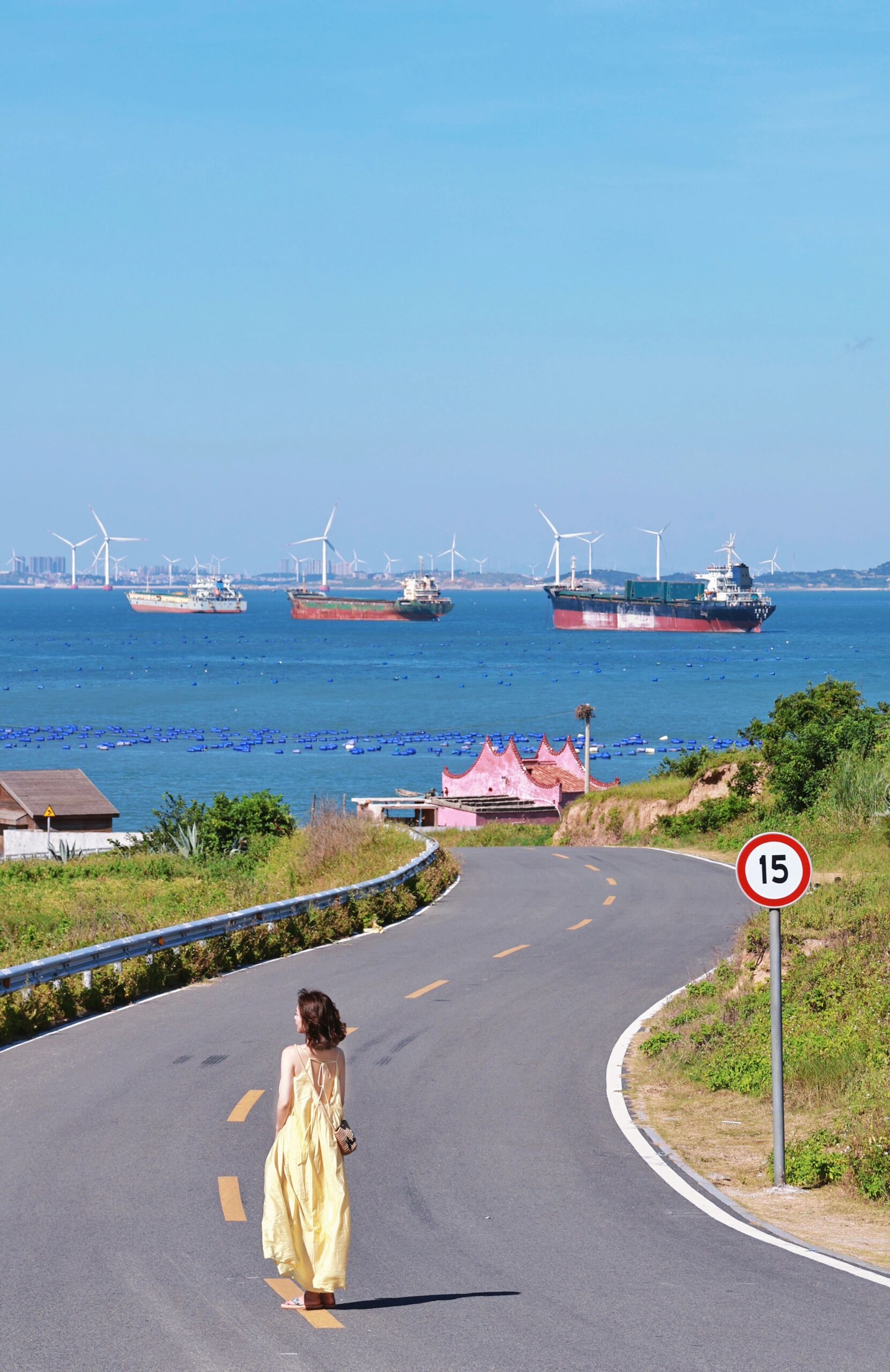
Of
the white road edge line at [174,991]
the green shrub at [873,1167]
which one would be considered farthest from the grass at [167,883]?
the green shrub at [873,1167]

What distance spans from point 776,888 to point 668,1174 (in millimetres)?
2376

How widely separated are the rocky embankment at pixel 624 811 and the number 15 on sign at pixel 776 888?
102 ft

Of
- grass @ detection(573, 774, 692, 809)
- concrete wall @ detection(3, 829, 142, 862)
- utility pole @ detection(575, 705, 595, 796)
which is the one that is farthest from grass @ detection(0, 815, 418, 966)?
utility pole @ detection(575, 705, 595, 796)

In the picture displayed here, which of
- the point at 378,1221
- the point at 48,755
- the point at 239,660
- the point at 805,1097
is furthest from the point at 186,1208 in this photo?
the point at 239,660

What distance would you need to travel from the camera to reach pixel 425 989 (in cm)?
1862

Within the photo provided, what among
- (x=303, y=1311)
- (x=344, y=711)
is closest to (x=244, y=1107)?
(x=303, y=1311)

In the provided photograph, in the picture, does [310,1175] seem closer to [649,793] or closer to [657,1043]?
[657,1043]

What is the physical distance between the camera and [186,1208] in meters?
9.60

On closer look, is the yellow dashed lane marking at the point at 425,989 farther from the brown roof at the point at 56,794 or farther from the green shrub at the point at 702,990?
the brown roof at the point at 56,794

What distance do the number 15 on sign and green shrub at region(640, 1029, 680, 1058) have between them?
4143 mm

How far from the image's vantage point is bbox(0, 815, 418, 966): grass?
Answer: 22.3 m

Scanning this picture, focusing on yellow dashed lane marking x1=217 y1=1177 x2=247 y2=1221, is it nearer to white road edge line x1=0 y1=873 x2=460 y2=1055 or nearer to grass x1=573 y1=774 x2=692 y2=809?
white road edge line x1=0 y1=873 x2=460 y2=1055

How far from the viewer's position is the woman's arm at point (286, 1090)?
7.76m

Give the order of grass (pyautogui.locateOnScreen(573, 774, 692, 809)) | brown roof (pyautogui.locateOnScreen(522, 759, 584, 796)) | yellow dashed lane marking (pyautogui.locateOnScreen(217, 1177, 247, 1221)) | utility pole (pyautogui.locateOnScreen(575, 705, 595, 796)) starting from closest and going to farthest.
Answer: yellow dashed lane marking (pyautogui.locateOnScreen(217, 1177, 247, 1221)), grass (pyautogui.locateOnScreen(573, 774, 692, 809)), utility pole (pyautogui.locateOnScreen(575, 705, 595, 796)), brown roof (pyautogui.locateOnScreen(522, 759, 584, 796))
